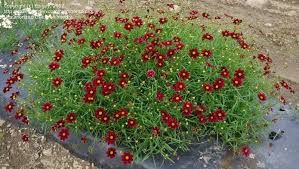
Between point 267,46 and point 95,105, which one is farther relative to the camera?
point 267,46

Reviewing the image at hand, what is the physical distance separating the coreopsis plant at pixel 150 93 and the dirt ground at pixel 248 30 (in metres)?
0.42

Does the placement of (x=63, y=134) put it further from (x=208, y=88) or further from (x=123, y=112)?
(x=208, y=88)

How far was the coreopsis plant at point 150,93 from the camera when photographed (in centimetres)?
404

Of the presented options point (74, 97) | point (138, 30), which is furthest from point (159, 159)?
point (138, 30)

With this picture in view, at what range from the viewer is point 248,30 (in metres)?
7.51

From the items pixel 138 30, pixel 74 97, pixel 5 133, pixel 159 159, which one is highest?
pixel 138 30

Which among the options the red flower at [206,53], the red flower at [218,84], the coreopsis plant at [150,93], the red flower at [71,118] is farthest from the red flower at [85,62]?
the red flower at [218,84]

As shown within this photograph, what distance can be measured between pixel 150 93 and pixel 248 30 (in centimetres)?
386

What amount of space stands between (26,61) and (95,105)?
1461 millimetres

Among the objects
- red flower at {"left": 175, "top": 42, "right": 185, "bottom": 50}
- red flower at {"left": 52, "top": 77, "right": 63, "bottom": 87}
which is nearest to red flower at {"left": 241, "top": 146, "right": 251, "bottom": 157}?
red flower at {"left": 175, "top": 42, "right": 185, "bottom": 50}

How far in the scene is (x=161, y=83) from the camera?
14.1 ft

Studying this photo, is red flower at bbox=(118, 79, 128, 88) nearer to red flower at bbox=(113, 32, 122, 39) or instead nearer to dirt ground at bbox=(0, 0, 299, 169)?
red flower at bbox=(113, 32, 122, 39)

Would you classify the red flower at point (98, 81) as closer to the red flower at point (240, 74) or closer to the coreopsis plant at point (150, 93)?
the coreopsis plant at point (150, 93)

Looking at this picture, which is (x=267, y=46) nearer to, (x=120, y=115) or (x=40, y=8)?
(x=40, y=8)
